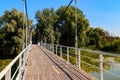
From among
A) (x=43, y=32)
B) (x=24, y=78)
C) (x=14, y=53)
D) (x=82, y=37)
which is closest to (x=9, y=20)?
(x=14, y=53)

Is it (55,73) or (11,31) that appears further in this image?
(11,31)

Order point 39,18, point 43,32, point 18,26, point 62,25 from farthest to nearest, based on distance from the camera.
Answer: point 39,18 → point 43,32 → point 62,25 → point 18,26

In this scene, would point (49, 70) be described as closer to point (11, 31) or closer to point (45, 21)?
point (11, 31)

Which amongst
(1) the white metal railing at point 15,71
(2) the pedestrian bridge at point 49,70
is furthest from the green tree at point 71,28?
(1) the white metal railing at point 15,71

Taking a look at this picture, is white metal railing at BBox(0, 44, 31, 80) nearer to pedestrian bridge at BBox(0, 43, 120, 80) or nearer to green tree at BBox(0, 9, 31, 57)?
pedestrian bridge at BBox(0, 43, 120, 80)

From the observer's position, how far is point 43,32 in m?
94.9

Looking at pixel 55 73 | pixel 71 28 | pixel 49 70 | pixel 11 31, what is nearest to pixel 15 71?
pixel 55 73

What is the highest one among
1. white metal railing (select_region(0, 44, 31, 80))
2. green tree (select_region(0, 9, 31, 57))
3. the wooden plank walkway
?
green tree (select_region(0, 9, 31, 57))

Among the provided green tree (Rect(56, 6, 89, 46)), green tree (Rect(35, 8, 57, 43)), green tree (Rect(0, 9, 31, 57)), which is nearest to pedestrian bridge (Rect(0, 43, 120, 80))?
green tree (Rect(0, 9, 31, 57))

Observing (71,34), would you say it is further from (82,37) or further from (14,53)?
(14,53)

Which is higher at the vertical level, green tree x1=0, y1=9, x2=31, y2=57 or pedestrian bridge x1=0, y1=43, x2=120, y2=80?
green tree x1=0, y1=9, x2=31, y2=57

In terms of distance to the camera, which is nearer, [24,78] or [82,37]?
[24,78]

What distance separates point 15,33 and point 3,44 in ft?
15.9

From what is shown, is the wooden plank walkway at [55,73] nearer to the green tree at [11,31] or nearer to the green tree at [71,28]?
the green tree at [11,31]
